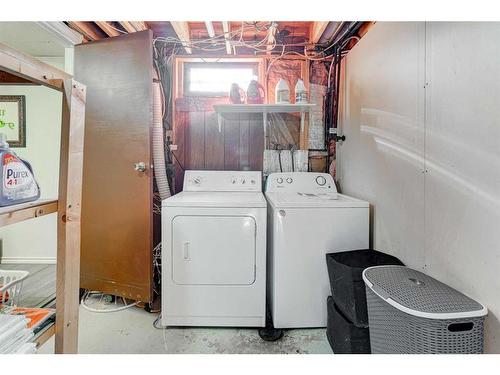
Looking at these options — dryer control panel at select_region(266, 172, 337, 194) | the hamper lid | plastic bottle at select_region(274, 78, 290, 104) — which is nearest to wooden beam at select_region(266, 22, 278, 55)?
plastic bottle at select_region(274, 78, 290, 104)

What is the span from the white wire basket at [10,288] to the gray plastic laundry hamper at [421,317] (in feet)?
4.63

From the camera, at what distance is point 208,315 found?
1.71m

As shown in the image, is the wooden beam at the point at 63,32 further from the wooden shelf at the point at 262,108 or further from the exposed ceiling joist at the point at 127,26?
the wooden shelf at the point at 262,108

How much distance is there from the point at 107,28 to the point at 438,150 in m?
2.49

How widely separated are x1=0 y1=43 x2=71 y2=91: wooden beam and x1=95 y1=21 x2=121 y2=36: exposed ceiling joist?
1625mm

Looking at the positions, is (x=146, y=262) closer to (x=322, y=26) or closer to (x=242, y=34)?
(x=242, y=34)

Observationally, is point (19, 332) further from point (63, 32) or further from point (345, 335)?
point (63, 32)

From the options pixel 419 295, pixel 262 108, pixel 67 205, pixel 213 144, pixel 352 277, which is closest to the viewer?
pixel 67 205

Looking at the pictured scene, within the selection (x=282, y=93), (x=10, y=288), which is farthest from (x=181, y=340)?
(x=282, y=93)

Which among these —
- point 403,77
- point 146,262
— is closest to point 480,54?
point 403,77

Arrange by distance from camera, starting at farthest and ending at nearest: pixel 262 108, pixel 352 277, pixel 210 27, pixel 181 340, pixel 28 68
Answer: pixel 262 108, pixel 210 27, pixel 181 340, pixel 352 277, pixel 28 68

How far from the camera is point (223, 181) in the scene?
2.32 metres

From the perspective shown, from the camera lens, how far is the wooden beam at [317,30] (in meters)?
2.03
